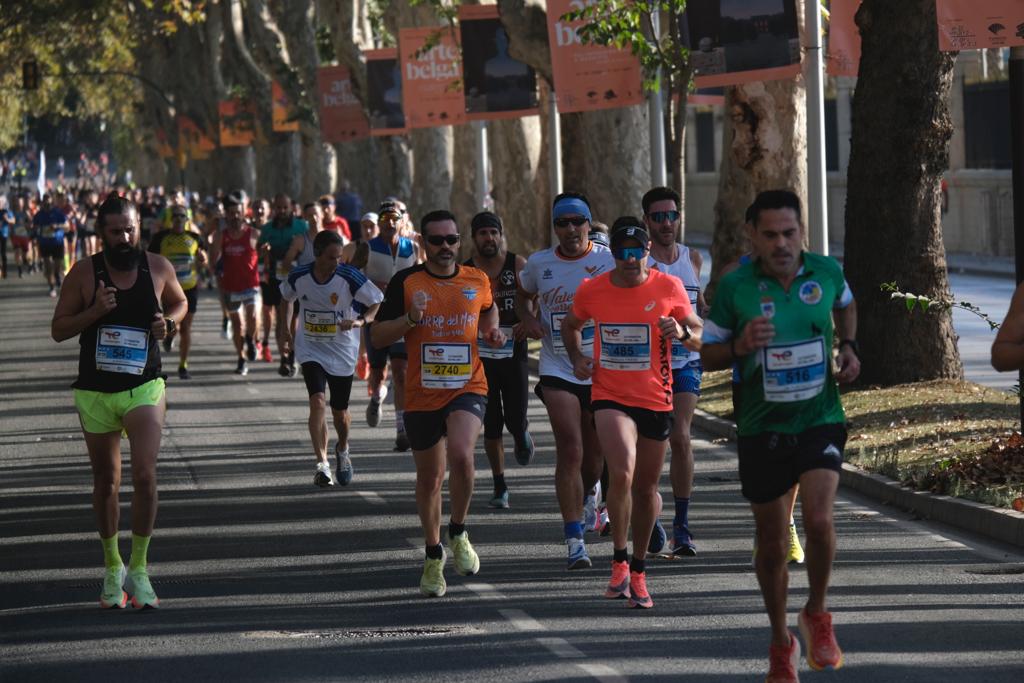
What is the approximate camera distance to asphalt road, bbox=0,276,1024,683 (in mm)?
8055

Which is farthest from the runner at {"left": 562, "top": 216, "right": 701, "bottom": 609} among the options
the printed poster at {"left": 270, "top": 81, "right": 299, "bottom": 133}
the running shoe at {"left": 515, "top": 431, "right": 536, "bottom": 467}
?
the printed poster at {"left": 270, "top": 81, "right": 299, "bottom": 133}

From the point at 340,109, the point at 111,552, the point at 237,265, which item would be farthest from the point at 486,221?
the point at 340,109

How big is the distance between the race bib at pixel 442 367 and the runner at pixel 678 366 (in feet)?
3.90

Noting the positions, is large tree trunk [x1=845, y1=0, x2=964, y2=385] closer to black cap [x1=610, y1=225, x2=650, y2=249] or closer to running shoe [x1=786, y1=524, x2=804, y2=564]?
running shoe [x1=786, y1=524, x2=804, y2=564]

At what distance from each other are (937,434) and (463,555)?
208 inches

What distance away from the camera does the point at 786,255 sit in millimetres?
7344

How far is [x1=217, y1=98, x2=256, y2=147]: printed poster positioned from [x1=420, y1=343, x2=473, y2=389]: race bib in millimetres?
49643

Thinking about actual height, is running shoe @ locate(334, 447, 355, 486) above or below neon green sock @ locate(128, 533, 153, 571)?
below

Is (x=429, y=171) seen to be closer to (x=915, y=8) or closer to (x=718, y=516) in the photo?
(x=915, y=8)

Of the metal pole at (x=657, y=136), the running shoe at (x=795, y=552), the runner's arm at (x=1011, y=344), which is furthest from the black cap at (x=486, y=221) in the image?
the metal pole at (x=657, y=136)

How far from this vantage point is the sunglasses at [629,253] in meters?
9.09

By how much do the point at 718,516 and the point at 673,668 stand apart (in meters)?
4.30

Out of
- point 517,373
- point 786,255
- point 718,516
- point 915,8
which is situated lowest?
point 718,516

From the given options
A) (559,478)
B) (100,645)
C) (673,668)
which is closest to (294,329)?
(559,478)
